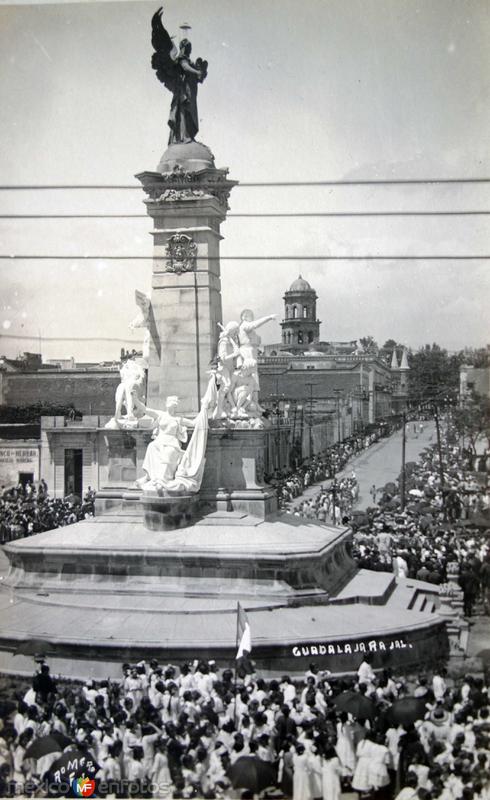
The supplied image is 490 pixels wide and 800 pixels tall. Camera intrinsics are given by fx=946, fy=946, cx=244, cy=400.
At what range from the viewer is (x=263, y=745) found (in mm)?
12680

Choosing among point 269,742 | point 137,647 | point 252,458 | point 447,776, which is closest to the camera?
point 447,776

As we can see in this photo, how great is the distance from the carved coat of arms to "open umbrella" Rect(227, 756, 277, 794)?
14251 mm

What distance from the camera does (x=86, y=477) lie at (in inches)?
1713

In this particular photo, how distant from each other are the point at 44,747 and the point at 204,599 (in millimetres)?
7879

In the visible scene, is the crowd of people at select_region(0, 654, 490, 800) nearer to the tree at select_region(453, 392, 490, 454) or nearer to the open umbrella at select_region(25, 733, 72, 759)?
the open umbrella at select_region(25, 733, 72, 759)

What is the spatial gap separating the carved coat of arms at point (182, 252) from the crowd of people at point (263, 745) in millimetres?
12015

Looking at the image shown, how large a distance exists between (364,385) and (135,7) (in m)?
52.8

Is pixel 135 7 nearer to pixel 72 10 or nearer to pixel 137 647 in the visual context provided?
pixel 72 10

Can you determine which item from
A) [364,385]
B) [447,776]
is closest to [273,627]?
[447,776]

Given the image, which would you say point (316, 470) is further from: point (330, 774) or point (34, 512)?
point (330, 774)

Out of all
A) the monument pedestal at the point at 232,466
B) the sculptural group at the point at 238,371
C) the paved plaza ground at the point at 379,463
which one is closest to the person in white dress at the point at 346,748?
the monument pedestal at the point at 232,466

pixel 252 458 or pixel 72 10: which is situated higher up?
pixel 72 10

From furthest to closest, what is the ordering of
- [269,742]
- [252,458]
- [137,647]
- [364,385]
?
1. [364,385]
2. [252,458]
3. [137,647]
4. [269,742]

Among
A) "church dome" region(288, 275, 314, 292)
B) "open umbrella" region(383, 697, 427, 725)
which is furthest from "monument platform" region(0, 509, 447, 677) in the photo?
"church dome" region(288, 275, 314, 292)
